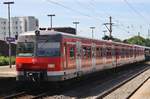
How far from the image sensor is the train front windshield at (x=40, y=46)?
1958 cm

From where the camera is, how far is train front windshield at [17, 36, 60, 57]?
19578 mm

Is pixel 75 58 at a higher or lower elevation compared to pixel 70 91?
higher

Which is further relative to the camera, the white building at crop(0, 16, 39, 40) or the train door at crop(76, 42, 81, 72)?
the white building at crop(0, 16, 39, 40)

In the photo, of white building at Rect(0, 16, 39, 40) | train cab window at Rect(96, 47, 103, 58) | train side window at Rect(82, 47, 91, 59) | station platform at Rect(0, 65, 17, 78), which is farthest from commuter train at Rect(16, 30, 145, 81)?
white building at Rect(0, 16, 39, 40)

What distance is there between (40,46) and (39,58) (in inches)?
23.1

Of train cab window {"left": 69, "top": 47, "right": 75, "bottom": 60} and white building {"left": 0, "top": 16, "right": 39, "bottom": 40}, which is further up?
white building {"left": 0, "top": 16, "right": 39, "bottom": 40}

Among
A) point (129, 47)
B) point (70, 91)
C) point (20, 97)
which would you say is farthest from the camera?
point (129, 47)

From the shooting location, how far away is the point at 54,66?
63.4 ft

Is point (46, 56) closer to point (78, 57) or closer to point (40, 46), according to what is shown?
point (40, 46)

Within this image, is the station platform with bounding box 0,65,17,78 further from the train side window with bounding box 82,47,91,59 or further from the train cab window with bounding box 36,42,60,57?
the train cab window with bounding box 36,42,60,57

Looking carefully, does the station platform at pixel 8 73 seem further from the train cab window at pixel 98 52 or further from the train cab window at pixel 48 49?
the train cab window at pixel 48 49

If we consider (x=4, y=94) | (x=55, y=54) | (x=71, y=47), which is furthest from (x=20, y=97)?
(x=71, y=47)

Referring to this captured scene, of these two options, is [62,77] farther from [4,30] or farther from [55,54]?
[4,30]

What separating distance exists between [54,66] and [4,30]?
157m
